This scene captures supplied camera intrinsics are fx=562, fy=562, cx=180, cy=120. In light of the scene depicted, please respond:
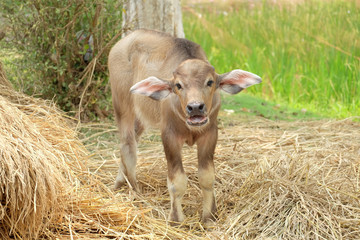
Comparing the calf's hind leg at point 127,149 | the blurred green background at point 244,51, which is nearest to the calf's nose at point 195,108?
the calf's hind leg at point 127,149

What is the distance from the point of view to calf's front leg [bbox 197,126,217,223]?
185 inches

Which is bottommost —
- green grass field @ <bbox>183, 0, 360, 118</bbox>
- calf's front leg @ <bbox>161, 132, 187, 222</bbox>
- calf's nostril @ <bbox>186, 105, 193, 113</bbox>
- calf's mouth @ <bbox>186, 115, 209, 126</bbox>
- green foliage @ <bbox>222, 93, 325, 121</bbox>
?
green foliage @ <bbox>222, 93, 325, 121</bbox>

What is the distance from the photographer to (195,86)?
4320mm

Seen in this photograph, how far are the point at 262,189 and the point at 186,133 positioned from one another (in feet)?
2.83

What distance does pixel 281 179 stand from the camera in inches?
192

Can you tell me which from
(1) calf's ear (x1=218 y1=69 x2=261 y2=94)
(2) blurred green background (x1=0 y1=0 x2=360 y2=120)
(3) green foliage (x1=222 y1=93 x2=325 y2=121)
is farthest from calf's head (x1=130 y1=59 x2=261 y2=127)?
(3) green foliage (x1=222 y1=93 x2=325 y2=121)

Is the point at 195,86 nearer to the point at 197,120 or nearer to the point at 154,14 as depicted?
the point at 197,120

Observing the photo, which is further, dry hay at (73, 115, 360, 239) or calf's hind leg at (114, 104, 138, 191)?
calf's hind leg at (114, 104, 138, 191)

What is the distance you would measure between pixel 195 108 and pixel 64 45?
3285 millimetres

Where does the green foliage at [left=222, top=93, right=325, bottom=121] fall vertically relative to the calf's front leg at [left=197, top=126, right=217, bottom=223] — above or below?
below

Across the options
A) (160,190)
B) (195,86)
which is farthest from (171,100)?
(160,190)

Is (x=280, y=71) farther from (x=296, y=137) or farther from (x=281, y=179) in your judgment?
(x=281, y=179)

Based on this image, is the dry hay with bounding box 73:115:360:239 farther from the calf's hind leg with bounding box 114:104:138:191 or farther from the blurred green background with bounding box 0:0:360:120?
the blurred green background with bounding box 0:0:360:120

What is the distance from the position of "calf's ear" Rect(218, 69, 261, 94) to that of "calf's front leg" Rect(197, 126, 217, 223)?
0.35 metres
